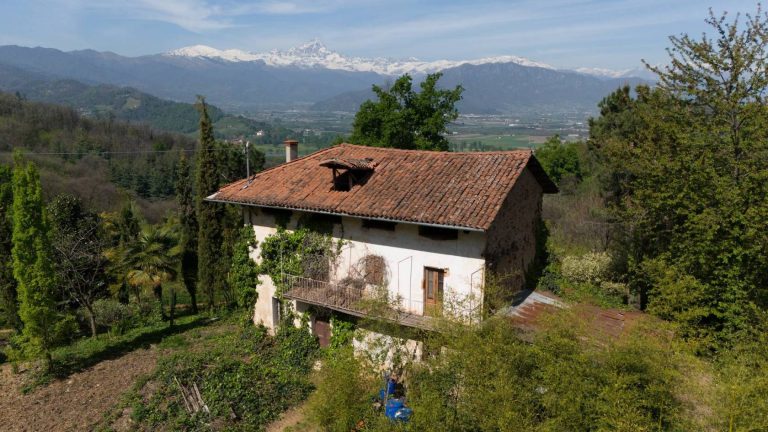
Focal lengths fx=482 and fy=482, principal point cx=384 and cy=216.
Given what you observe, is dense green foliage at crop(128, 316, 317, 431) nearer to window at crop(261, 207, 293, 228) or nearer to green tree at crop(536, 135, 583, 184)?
window at crop(261, 207, 293, 228)

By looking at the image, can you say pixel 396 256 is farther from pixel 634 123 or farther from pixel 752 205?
pixel 634 123

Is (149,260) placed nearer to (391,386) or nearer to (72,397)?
(72,397)

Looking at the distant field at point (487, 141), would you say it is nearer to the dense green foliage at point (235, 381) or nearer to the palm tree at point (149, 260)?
the palm tree at point (149, 260)

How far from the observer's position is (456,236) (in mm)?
16125

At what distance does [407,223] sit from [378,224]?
1.45 meters

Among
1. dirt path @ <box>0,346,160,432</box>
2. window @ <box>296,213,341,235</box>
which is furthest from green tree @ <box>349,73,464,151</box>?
dirt path @ <box>0,346,160,432</box>

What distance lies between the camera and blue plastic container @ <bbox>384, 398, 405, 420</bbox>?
44.2 ft

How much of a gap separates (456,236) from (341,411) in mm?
6887

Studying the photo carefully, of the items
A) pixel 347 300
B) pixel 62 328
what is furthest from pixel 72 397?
pixel 347 300

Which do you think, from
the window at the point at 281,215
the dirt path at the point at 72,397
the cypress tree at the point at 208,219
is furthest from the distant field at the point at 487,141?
the dirt path at the point at 72,397

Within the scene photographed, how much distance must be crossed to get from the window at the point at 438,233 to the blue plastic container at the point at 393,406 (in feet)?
17.6

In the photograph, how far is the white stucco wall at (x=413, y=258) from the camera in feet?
52.1

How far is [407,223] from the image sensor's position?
16.6 meters

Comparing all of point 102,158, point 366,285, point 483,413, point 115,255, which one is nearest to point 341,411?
point 483,413
